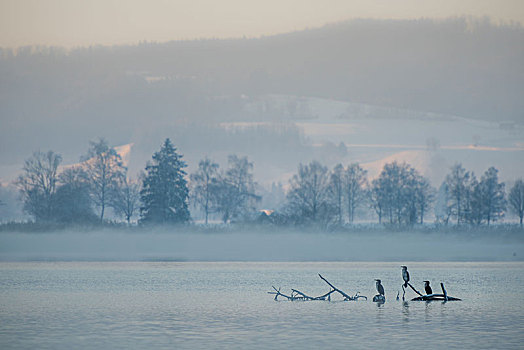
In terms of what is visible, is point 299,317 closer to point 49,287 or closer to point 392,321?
point 392,321

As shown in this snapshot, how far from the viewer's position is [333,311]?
40.8 meters

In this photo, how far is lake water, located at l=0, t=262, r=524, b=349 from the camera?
3142 cm

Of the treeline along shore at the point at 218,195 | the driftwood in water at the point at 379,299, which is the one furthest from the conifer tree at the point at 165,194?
the driftwood in water at the point at 379,299

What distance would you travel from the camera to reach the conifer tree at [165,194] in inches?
3799

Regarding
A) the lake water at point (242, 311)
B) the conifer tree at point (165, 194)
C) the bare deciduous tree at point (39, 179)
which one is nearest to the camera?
the lake water at point (242, 311)

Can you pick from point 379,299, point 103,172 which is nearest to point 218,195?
point 103,172

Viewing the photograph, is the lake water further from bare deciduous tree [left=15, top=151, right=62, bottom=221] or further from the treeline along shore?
bare deciduous tree [left=15, top=151, right=62, bottom=221]

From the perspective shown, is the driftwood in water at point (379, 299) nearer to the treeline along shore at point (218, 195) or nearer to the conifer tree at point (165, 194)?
the treeline along shore at point (218, 195)

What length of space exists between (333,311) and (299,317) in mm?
2787

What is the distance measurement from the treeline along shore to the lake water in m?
28.2

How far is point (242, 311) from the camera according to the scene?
4075cm

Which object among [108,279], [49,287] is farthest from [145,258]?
[49,287]

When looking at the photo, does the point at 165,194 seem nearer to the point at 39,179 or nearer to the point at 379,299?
the point at 39,179

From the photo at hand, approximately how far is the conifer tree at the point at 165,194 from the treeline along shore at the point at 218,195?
11 centimetres
